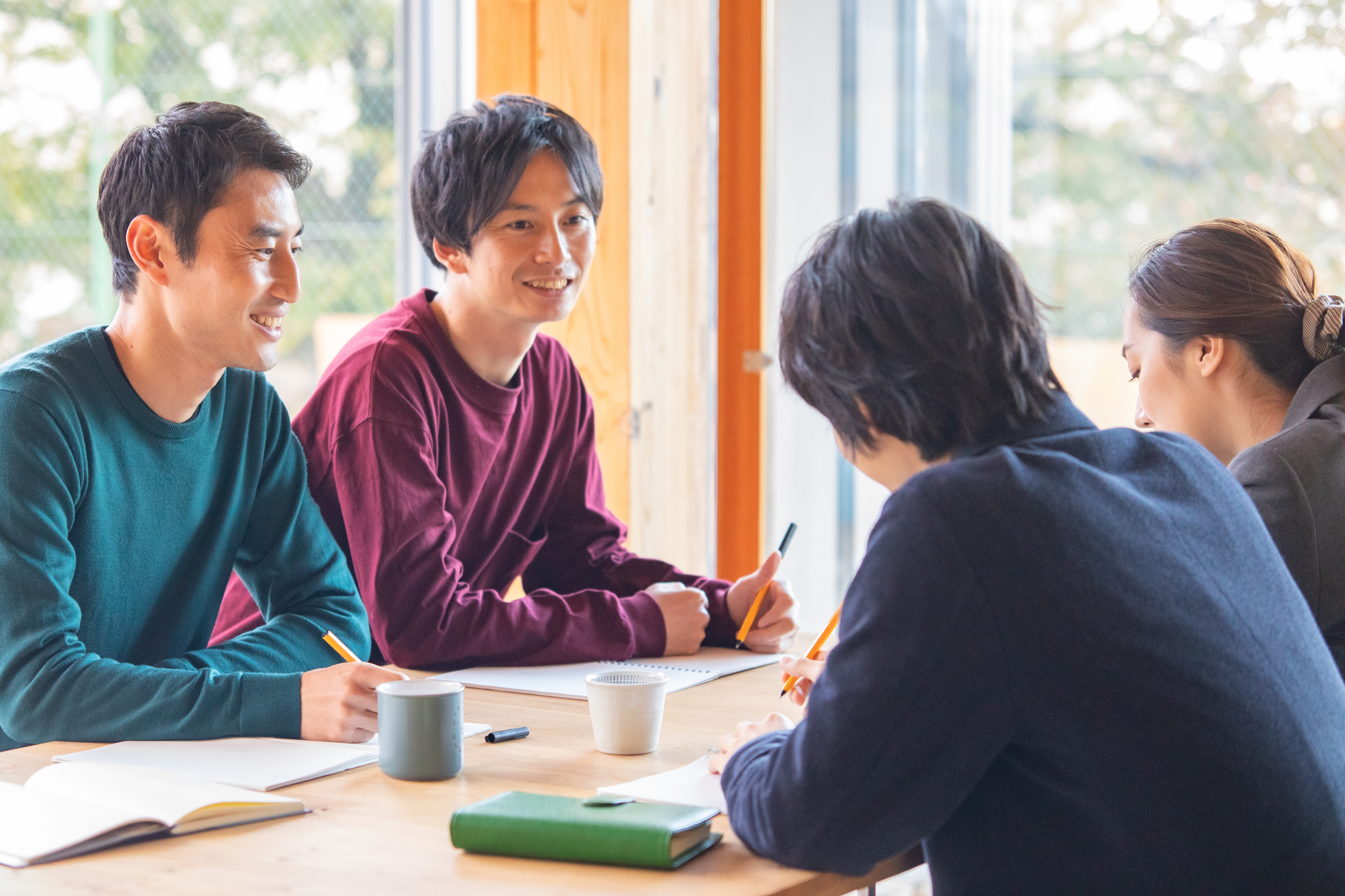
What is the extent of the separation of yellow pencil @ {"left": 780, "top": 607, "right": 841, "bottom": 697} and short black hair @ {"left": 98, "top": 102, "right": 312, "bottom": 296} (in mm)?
907

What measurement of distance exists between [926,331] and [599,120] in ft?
6.39

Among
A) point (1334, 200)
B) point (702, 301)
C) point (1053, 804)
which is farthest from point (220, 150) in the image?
point (1334, 200)

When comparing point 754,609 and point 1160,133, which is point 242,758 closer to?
point 754,609

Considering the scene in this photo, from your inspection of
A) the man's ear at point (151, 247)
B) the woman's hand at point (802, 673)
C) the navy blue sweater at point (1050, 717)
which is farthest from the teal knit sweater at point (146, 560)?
the navy blue sweater at point (1050, 717)

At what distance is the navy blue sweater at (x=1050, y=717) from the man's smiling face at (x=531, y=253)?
3.65 ft

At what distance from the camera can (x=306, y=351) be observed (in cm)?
397

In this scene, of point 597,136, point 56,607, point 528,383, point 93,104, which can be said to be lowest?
point 56,607

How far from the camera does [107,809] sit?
101 centimetres

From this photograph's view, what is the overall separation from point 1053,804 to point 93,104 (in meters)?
3.92

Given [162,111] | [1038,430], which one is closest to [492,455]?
[1038,430]

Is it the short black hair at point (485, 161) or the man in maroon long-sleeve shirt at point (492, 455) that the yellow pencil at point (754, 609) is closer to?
the man in maroon long-sleeve shirt at point (492, 455)

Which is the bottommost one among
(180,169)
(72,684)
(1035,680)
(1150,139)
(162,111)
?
(72,684)

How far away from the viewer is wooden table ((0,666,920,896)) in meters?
0.91

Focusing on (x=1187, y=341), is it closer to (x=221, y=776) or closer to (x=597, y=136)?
(x=221, y=776)
